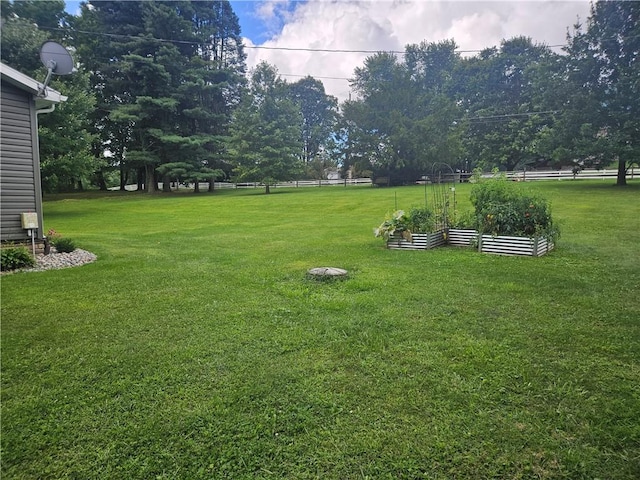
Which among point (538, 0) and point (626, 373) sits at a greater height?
point (538, 0)

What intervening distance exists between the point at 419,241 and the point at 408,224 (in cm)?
44

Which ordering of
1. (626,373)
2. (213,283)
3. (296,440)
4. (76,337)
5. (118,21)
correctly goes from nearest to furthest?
1. (296,440)
2. (626,373)
3. (76,337)
4. (213,283)
5. (118,21)

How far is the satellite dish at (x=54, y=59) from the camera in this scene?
240 inches

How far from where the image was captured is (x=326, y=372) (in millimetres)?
2688

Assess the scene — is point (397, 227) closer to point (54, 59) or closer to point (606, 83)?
point (54, 59)

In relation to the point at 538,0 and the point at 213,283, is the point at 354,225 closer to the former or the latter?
the point at 213,283

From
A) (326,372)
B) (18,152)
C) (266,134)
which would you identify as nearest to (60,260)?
(18,152)

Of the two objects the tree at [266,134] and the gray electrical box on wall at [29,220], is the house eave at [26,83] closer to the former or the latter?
the gray electrical box on wall at [29,220]

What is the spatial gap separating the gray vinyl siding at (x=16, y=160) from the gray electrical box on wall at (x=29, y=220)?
0.73 feet

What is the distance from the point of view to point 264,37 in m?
14.1

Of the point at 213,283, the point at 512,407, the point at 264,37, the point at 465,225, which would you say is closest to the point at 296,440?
the point at 512,407

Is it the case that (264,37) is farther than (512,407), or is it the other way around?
(264,37)

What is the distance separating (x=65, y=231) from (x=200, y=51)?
2438cm

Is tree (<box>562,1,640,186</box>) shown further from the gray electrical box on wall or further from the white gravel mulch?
the gray electrical box on wall
